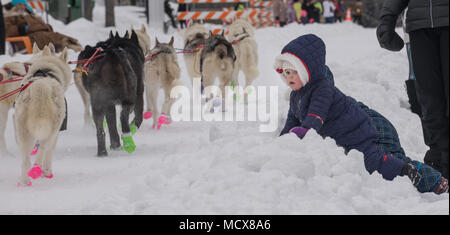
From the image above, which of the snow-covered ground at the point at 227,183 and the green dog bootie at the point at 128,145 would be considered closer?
the snow-covered ground at the point at 227,183

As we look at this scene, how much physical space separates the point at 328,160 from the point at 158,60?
15.3ft

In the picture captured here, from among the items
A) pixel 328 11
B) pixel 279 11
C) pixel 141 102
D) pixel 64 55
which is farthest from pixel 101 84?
pixel 328 11

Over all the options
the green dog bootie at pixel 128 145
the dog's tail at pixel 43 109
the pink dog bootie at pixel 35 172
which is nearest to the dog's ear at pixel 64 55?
the dog's tail at pixel 43 109

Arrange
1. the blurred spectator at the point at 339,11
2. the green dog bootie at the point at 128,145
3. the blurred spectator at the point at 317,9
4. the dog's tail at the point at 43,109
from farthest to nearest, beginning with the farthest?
the blurred spectator at the point at 339,11 < the blurred spectator at the point at 317,9 < the green dog bootie at the point at 128,145 < the dog's tail at the point at 43,109

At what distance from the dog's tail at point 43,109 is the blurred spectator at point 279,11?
72.0ft

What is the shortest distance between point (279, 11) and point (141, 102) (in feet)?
65.7

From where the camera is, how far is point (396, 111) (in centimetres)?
723

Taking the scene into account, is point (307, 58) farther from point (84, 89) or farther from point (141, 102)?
point (84, 89)

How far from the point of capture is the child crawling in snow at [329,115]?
160 inches

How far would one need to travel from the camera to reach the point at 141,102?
720cm

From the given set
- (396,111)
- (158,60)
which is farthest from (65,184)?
(396,111)

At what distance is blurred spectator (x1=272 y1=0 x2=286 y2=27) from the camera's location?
86.1 ft

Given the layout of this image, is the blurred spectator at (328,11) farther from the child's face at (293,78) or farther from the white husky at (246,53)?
the child's face at (293,78)
